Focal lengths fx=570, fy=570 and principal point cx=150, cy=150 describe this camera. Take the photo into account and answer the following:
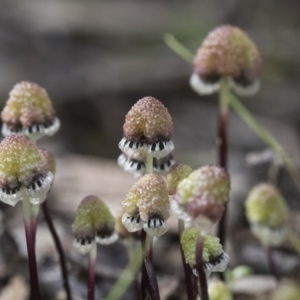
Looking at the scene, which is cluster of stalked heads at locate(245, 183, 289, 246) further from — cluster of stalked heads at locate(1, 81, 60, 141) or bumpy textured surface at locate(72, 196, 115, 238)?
cluster of stalked heads at locate(1, 81, 60, 141)

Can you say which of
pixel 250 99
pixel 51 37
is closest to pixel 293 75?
pixel 250 99

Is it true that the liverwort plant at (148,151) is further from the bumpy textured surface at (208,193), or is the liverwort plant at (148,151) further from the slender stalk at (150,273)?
the bumpy textured surface at (208,193)

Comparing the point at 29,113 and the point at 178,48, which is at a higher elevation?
the point at 178,48

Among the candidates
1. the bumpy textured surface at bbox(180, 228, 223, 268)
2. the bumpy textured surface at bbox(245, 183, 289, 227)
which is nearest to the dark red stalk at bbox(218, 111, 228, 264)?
the bumpy textured surface at bbox(245, 183, 289, 227)

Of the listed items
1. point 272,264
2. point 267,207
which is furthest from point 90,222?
point 272,264

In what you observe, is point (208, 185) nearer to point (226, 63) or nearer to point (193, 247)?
point (193, 247)

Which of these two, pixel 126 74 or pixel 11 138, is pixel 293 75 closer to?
pixel 126 74
